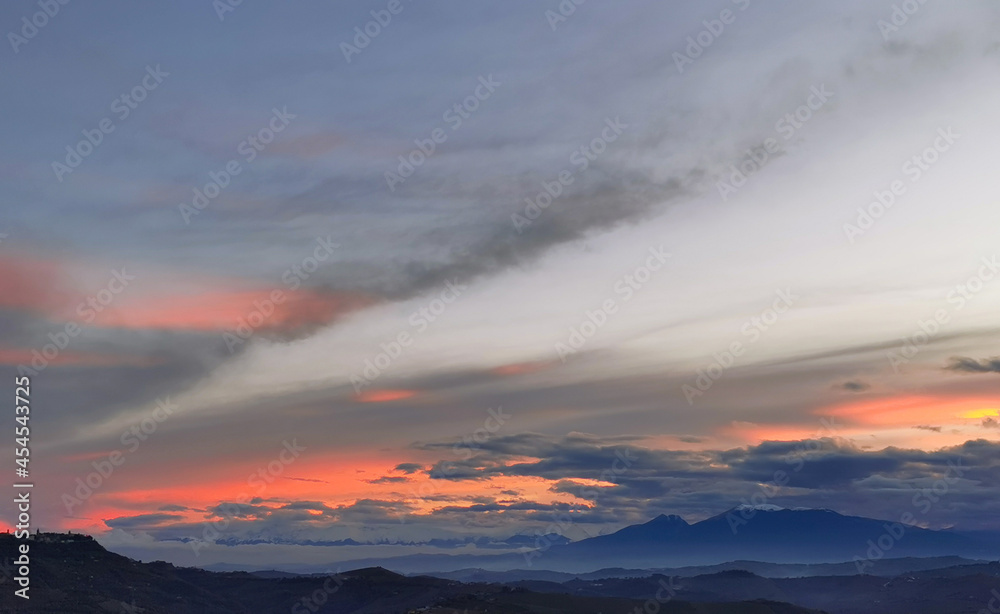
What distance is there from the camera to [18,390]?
14338 centimetres

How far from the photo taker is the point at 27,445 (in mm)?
147875

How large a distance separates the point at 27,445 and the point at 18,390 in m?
10.6

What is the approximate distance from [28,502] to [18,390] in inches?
720

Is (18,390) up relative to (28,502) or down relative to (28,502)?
up

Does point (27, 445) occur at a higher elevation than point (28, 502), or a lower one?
higher

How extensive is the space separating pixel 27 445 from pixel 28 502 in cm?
948

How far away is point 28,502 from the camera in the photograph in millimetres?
144625
